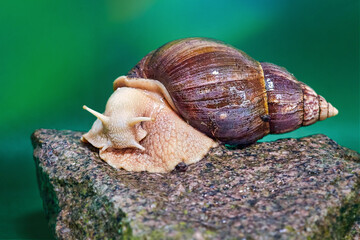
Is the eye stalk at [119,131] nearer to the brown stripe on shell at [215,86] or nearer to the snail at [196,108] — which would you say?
the snail at [196,108]

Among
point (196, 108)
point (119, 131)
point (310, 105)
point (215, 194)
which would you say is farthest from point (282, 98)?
point (119, 131)

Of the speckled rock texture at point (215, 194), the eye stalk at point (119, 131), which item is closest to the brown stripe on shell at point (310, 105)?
the speckled rock texture at point (215, 194)

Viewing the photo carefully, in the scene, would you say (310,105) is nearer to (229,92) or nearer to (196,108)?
(229,92)

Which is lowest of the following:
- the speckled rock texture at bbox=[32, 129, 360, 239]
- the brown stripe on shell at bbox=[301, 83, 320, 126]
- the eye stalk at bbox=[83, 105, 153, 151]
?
the speckled rock texture at bbox=[32, 129, 360, 239]

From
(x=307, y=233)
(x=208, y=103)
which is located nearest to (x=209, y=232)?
(x=307, y=233)

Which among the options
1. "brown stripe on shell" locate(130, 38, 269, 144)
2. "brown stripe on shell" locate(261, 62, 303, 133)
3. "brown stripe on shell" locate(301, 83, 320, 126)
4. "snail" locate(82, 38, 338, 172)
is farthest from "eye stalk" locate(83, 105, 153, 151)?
"brown stripe on shell" locate(301, 83, 320, 126)

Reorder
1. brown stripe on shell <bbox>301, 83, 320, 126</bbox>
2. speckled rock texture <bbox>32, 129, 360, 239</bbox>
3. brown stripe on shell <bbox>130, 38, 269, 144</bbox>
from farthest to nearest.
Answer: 1. brown stripe on shell <bbox>301, 83, 320, 126</bbox>
2. brown stripe on shell <bbox>130, 38, 269, 144</bbox>
3. speckled rock texture <bbox>32, 129, 360, 239</bbox>

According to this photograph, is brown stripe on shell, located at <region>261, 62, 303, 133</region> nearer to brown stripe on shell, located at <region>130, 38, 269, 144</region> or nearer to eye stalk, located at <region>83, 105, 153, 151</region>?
brown stripe on shell, located at <region>130, 38, 269, 144</region>
